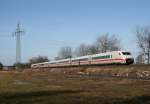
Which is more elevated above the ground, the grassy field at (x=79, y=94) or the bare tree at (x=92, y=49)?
the bare tree at (x=92, y=49)

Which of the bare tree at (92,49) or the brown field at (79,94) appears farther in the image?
the bare tree at (92,49)

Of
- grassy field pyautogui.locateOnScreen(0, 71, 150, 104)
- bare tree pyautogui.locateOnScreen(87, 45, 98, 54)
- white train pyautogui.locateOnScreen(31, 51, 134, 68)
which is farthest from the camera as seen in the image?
bare tree pyautogui.locateOnScreen(87, 45, 98, 54)

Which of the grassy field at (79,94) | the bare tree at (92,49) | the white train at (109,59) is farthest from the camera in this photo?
the bare tree at (92,49)

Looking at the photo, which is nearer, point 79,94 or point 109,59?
point 79,94

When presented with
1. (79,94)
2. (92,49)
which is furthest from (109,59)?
(92,49)

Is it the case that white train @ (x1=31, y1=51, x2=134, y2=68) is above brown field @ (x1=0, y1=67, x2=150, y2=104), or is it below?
above

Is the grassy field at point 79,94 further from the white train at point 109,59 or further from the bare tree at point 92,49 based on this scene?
the bare tree at point 92,49

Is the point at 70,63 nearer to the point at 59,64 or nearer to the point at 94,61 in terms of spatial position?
the point at 59,64

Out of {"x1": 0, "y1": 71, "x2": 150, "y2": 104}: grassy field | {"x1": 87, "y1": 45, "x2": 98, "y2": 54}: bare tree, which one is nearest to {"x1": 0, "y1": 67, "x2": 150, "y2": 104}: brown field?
{"x1": 0, "y1": 71, "x2": 150, "y2": 104}: grassy field

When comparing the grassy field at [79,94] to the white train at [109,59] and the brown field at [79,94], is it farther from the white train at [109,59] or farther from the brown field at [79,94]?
the white train at [109,59]

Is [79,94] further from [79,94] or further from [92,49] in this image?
[92,49]

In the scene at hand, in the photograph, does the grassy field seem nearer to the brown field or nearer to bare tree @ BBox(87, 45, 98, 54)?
the brown field

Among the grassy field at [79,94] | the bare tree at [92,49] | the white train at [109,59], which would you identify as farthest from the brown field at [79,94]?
the bare tree at [92,49]

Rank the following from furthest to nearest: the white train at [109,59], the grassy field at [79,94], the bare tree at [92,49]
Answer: the bare tree at [92,49], the white train at [109,59], the grassy field at [79,94]
